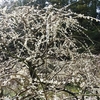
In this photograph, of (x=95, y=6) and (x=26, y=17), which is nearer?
(x=26, y=17)

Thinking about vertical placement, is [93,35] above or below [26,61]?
above

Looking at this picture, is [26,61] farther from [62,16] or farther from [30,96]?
[62,16]

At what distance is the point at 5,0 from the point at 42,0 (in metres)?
18.2

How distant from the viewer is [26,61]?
234 cm

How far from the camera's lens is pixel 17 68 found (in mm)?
3051

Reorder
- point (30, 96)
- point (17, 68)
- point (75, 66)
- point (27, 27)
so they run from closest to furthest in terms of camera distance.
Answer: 1. point (30, 96)
2. point (27, 27)
3. point (17, 68)
4. point (75, 66)

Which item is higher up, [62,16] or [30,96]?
[62,16]

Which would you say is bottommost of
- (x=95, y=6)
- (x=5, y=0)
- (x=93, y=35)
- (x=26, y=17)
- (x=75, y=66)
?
(x=75, y=66)

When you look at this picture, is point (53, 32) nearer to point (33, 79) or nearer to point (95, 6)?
point (33, 79)

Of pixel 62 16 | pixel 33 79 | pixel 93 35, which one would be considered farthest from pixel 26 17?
pixel 93 35

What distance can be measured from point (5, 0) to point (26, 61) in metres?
1.55

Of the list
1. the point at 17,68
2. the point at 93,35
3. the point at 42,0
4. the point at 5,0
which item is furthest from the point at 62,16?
the point at 42,0

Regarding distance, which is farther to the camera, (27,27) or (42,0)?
(42,0)

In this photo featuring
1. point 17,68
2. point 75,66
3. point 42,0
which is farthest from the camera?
point 42,0
